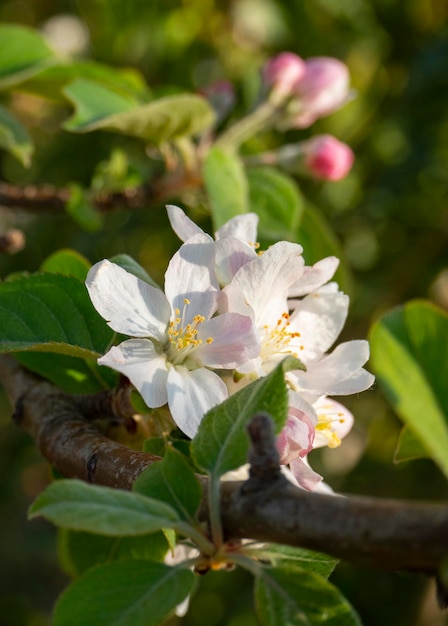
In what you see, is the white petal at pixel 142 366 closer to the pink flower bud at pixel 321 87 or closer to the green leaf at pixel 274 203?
the green leaf at pixel 274 203

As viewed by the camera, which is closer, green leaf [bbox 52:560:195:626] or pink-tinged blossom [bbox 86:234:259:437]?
green leaf [bbox 52:560:195:626]

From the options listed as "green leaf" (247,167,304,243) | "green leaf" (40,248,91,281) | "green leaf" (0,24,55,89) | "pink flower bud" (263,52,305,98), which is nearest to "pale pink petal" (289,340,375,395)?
"green leaf" (40,248,91,281)

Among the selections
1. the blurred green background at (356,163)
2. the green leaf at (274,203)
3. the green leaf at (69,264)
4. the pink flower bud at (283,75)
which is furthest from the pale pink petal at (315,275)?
the blurred green background at (356,163)

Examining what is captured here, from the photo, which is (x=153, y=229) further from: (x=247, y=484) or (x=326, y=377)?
(x=247, y=484)

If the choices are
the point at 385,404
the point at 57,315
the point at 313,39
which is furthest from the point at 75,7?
the point at 57,315

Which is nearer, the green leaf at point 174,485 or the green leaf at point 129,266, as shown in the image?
the green leaf at point 174,485

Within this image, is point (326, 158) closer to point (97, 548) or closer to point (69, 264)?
point (69, 264)

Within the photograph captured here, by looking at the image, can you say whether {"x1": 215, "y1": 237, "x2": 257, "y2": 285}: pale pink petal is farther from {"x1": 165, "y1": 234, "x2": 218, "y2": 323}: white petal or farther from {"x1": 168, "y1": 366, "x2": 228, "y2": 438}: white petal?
{"x1": 168, "y1": 366, "x2": 228, "y2": 438}: white petal
